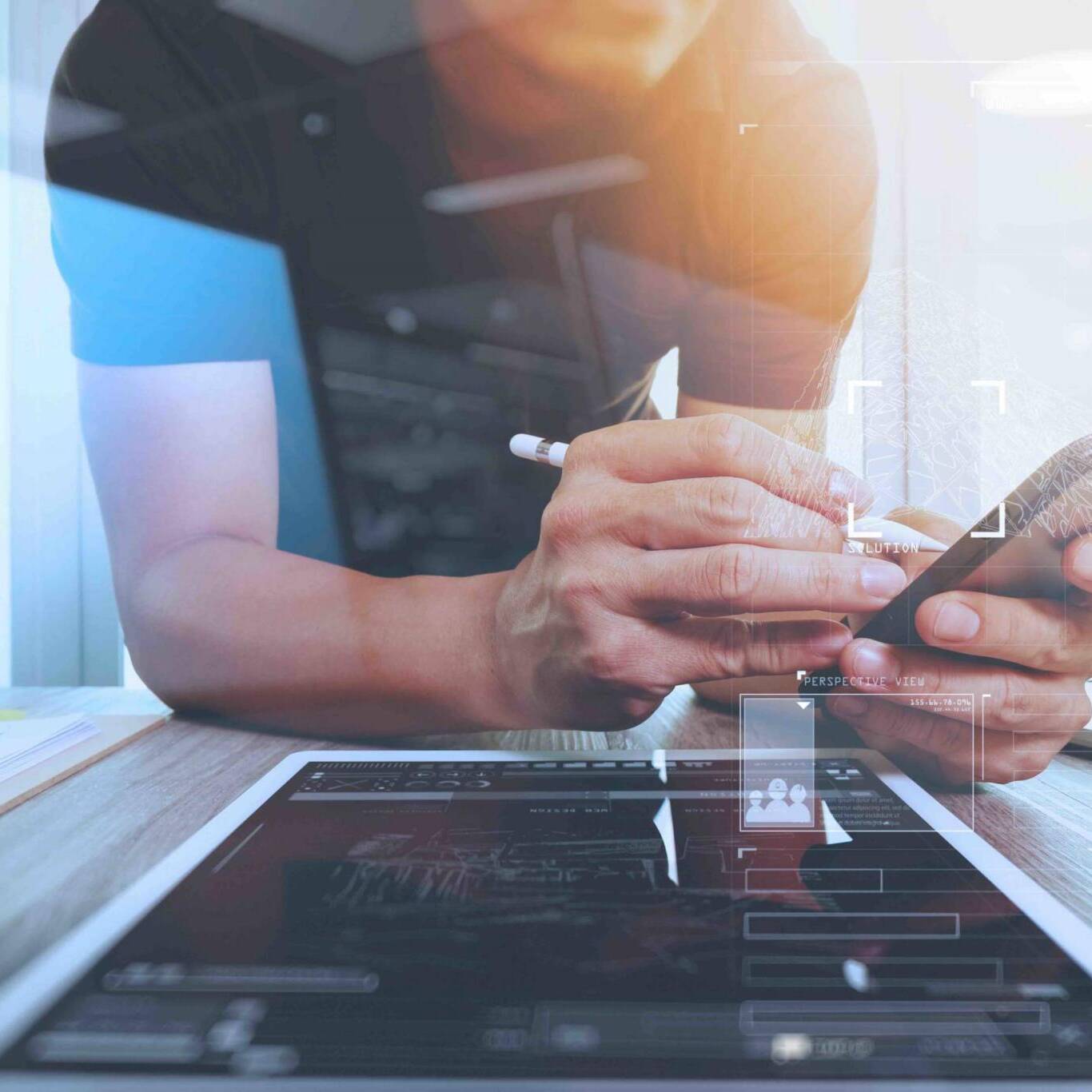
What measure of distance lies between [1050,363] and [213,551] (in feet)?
1.78

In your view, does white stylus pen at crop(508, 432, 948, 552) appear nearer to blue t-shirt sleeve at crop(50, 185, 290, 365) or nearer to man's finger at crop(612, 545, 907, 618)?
man's finger at crop(612, 545, 907, 618)

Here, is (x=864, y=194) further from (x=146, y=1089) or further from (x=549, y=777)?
(x=146, y=1089)

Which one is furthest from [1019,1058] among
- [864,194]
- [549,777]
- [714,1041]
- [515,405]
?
[515,405]

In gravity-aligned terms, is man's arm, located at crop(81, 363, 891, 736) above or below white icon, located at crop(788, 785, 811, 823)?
above

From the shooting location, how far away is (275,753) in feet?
1.52

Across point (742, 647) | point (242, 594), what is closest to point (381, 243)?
point (242, 594)

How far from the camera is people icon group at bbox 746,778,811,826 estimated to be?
37 cm

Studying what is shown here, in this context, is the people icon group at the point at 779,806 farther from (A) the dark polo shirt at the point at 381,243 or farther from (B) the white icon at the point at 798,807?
(A) the dark polo shirt at the point at 381,243

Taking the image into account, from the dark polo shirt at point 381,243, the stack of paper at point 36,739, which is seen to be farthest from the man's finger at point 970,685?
the stack of paper at point 36,739

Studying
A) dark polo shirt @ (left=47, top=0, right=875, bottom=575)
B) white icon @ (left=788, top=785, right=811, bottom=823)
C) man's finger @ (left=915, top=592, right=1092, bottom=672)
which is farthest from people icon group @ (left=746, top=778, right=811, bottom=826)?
dark polo shirt @ (left=47, top=0, right=875, bottom=575)

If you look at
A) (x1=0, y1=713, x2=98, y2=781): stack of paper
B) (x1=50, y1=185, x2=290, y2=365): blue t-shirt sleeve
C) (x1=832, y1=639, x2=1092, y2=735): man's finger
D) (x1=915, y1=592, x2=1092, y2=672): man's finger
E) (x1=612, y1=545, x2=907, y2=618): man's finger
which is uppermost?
(x1=50, y1=185, x2=290, y2=365): blue t-shirt sleeve

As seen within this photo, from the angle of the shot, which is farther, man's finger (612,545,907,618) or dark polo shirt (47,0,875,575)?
dark polo shirt (47,0,875,575)

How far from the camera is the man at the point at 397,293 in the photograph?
1.51ft

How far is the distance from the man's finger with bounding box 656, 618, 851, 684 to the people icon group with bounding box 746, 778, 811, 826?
0.19 ft
